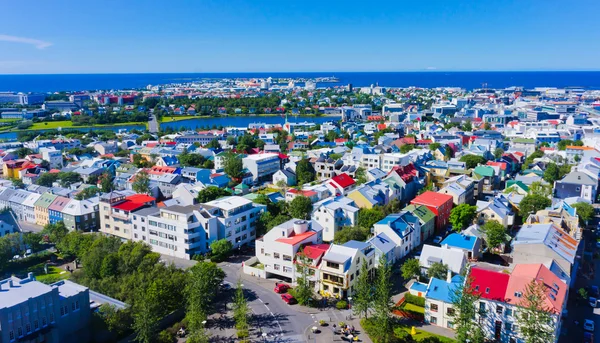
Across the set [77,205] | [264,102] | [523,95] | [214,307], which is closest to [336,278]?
[214,307]

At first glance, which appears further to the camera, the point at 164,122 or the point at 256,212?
the point at 164,122

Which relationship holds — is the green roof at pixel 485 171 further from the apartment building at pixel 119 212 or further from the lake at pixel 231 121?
the lake at pixel 231 121

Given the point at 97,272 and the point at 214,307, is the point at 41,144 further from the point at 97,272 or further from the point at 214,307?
the point at 214,307

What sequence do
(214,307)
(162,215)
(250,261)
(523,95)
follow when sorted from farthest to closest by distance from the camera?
(523,95) < (162,215) < (250,261) < (214,307)

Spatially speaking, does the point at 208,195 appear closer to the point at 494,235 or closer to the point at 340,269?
the point at 340,269

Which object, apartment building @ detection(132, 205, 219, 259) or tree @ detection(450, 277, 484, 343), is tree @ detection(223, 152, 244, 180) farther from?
tree @ detection(450, 277, 484, 343)

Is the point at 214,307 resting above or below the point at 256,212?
below

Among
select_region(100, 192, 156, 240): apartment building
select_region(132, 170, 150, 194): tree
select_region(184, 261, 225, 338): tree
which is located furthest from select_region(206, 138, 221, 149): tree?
select_region(184, 261, 225, 338): tree

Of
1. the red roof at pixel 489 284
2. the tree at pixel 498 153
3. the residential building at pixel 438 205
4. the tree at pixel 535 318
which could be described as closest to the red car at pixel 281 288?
the red roof at pixel 489 284
